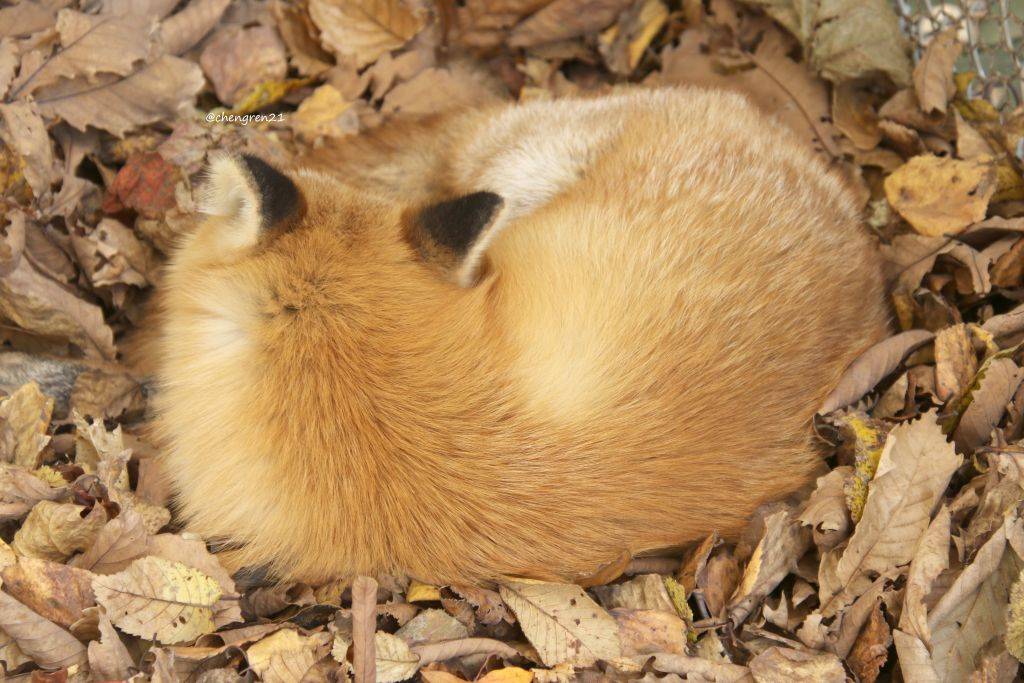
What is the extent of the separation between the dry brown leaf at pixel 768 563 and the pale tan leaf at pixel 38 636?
176cm

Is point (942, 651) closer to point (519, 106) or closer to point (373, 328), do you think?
point (373, 328)

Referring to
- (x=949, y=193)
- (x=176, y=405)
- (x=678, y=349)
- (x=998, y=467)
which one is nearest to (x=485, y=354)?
(x=678, y=349)

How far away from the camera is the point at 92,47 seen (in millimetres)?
3131

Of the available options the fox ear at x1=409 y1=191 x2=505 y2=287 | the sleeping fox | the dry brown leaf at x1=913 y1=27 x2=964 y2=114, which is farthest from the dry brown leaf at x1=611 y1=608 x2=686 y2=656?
the dry brown leaf at x1=913 y1=27 x2=964 y2=114

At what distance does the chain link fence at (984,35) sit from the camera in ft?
10.1

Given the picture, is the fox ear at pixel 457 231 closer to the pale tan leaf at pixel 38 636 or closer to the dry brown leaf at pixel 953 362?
the pale tan leaf at pixel 38 636

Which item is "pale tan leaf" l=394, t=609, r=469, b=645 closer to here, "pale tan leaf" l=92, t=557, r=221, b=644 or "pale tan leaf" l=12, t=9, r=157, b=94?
"pale tan leaf" l=92, t=557, r=221, b=644

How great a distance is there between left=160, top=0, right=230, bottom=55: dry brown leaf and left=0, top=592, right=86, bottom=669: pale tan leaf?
94.2 inches

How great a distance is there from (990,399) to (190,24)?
3.42 metres

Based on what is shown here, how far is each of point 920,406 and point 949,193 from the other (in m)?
0.91

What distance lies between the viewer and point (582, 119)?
3.17 metres

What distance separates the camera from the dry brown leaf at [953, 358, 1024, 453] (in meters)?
2.45

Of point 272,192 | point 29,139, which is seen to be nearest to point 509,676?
point 272,192

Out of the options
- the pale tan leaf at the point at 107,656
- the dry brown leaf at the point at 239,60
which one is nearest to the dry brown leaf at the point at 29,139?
the dry brown leaf at the point at 239,60
